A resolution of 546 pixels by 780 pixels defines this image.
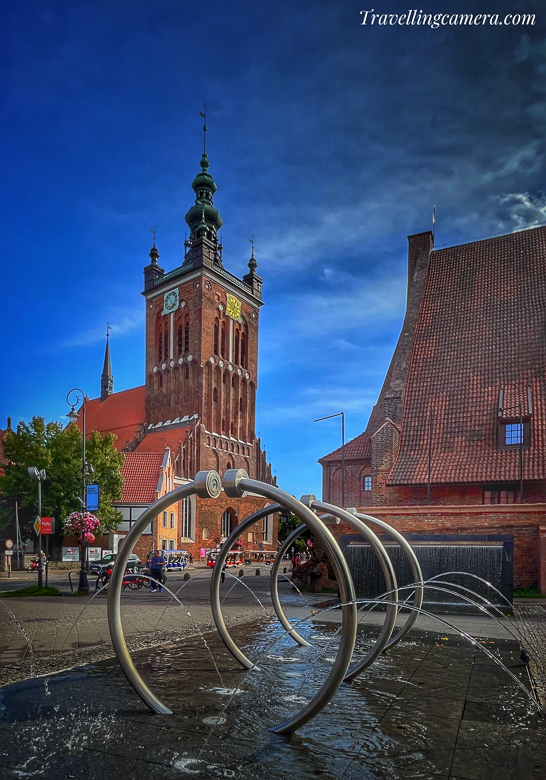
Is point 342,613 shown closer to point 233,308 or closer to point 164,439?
point 164,439

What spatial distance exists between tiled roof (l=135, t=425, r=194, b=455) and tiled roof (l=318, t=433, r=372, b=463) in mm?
23843

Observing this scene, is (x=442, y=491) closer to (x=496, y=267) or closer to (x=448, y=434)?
(x=448, y=434)

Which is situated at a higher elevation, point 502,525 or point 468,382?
point 468,382

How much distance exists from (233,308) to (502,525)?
210ft

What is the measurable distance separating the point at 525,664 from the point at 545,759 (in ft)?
13.5

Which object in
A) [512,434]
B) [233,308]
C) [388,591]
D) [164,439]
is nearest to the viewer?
[388,591]

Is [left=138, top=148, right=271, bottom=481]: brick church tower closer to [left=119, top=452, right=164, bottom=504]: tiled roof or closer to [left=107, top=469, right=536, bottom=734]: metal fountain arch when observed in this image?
[left=119, top=452, right=164, bottom=504]: tiled roof

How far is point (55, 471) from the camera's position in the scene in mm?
45812

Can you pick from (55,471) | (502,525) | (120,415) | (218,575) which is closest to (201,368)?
(120,415)

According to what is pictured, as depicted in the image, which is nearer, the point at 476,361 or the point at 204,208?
the point at 476,361

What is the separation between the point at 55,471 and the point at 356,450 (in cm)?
2248

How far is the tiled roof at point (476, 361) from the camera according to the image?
1205 inches

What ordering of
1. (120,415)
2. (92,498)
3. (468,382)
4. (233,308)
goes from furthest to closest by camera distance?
(120,415) → (233,308) → (468,382) → (92,498)

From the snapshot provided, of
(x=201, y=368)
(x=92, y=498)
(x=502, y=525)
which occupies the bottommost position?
(x=502, y=525)
